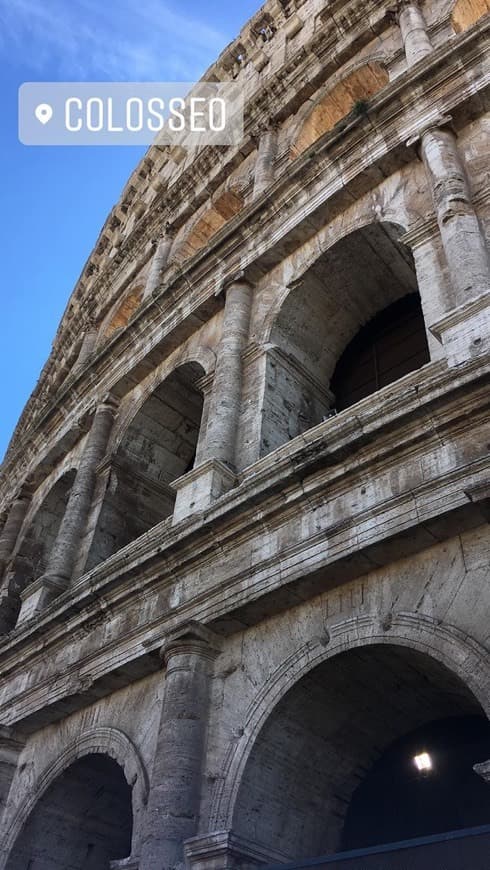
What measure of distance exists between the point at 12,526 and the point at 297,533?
29.9 ft

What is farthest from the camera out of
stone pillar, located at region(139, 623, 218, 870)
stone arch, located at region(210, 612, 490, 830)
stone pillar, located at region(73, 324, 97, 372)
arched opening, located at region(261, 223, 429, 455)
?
stone pillar, located at region(73, 324, 97, 372)

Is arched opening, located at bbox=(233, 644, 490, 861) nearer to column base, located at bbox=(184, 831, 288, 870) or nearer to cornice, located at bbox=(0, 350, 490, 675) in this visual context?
column base, located at bbox=(184, 831, 288, 870)

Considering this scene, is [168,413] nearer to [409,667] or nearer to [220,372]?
[220,372]

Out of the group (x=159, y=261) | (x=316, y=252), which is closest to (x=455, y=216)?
(x=316, y=252)

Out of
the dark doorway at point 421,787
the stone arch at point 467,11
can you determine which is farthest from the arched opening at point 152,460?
the stone arch at point 467,11

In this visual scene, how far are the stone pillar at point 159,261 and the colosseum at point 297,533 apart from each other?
2.61m

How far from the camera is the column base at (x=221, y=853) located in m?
5.54

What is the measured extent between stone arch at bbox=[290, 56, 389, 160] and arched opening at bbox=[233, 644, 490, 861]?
961 cm

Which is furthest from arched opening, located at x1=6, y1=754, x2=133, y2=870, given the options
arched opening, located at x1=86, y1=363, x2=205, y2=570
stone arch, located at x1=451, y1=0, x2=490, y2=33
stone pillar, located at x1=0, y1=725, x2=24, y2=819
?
stone arch, located at x1=451, y1=0, x2=490, y2=33

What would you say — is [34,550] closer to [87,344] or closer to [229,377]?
[87,344]


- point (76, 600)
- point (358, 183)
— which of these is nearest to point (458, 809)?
point (76, 600)

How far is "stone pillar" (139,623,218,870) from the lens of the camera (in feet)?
19.0

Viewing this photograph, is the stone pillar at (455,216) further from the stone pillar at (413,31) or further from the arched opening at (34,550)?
the arched opening at (34,550)

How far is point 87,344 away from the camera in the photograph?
17.5 metres
